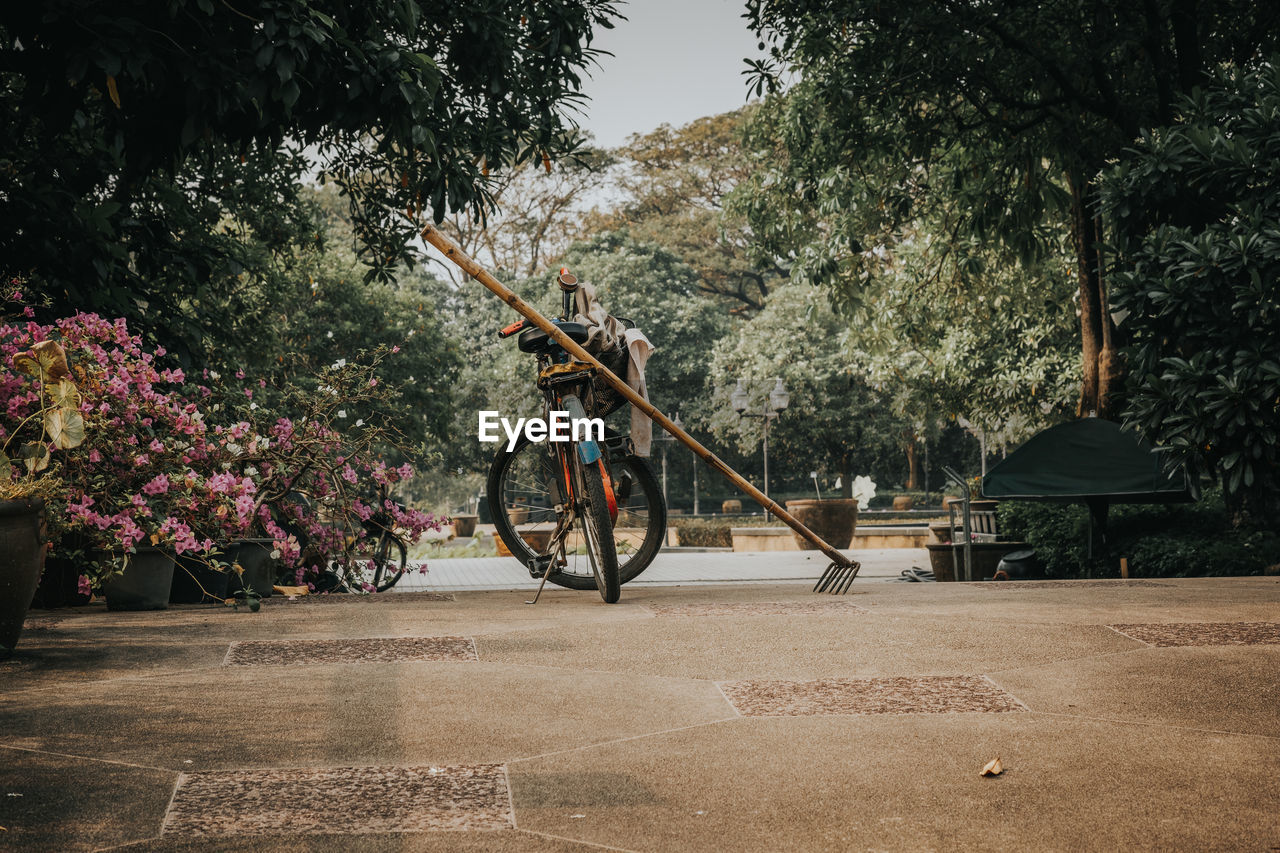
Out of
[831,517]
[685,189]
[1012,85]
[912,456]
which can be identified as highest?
[685,189]

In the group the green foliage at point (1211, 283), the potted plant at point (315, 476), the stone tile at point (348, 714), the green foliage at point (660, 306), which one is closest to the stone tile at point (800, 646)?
the stone tile at point (348, 714)

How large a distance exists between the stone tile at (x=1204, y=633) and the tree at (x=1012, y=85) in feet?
23.5

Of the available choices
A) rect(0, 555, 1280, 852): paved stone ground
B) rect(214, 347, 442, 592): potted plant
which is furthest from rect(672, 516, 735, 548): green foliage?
rect(0, 555, 1280, 852): paved stone ground

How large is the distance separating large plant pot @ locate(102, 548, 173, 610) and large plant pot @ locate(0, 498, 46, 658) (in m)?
2.16

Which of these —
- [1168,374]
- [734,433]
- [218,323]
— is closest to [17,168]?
[218,323]

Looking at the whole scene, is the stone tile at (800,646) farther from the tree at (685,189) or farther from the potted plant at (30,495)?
the tree at (685,189)

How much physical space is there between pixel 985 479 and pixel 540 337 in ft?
19.9

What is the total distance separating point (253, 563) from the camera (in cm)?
747

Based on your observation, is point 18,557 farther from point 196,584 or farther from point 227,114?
point 196,584

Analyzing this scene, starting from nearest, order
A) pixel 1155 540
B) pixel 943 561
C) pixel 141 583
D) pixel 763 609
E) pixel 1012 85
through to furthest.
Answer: pixel 763 609 → pixel 141 583 → pixel 1155 540 → pixel 943 561 → pixel 1012 85

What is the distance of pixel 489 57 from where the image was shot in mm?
8312

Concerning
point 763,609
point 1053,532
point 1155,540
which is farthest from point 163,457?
point 1053,532

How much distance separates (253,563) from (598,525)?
245 centimetres

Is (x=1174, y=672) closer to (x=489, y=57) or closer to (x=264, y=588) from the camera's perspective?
(x=264, y=588)
